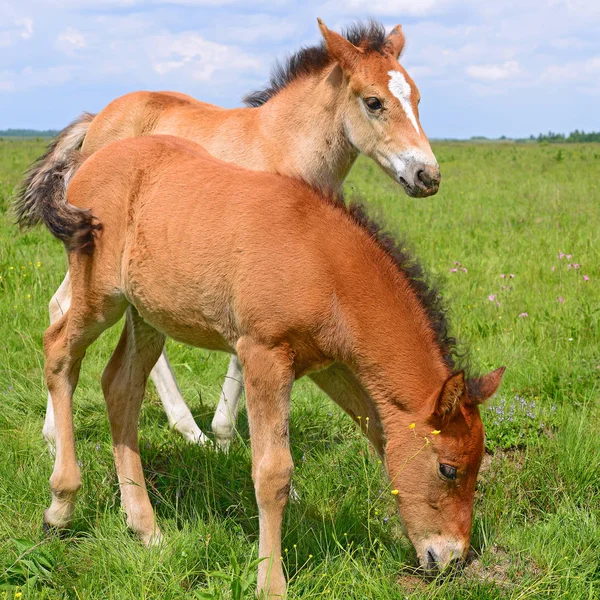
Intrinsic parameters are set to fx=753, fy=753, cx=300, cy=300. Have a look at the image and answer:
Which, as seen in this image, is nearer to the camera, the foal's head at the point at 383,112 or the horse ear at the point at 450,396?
the horse ear at the point at 450,396

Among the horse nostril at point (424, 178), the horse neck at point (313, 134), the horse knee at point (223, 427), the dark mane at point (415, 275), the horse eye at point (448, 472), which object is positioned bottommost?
the horse knee at point (223, 427)

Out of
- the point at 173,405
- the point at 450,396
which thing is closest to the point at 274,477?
the point at 450,396

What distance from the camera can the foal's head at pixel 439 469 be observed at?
2924mm

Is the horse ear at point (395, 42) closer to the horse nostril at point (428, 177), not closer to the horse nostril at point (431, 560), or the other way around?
the horse nostril at point (428, 177)

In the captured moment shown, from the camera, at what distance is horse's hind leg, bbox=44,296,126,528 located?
3.49 m

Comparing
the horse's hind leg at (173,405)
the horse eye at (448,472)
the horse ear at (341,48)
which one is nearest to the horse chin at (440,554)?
the horse eye at (448,472)

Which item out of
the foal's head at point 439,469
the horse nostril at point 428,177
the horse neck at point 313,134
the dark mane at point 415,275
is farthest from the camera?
the horse neck at point 313,134

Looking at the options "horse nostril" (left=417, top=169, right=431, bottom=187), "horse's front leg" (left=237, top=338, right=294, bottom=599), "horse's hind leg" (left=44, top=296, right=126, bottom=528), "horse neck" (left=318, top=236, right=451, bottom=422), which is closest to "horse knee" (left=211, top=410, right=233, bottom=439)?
"horse's hind leg" (left=44, top=296, right=126, bottom=528)

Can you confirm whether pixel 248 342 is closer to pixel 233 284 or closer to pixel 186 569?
pixel 233 284

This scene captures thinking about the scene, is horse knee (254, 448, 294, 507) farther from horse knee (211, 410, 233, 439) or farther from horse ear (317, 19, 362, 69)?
horse ear (317, 19, 362, 69)

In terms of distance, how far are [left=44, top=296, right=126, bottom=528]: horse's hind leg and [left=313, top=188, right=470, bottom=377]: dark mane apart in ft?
4.01

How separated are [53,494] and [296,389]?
200 centimetres

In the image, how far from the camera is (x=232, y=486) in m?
3.79

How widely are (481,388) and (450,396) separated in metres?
0.21
